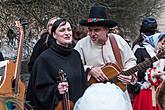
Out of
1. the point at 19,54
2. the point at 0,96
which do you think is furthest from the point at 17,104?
the point at 19,54

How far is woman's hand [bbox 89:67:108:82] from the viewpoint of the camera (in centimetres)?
472

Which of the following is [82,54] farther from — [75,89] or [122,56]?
[75,89]

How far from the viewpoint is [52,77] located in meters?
4.04

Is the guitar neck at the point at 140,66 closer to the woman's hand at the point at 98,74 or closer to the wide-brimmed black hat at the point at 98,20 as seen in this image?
the woman's hand at the point at 98,74

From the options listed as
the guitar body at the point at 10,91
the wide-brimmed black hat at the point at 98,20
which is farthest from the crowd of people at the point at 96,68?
the guitar body at the point at 10,91

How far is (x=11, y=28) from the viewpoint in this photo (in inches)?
401

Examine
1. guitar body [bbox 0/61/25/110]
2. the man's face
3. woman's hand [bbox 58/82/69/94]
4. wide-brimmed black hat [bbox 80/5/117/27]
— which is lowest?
woman's hand [bbox 58/82/69/94]

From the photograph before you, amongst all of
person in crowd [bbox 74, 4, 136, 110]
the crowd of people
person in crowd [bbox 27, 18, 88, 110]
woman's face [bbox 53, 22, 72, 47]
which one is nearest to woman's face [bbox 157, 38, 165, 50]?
the crowd of people

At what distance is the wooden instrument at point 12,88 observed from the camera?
328 centimetres

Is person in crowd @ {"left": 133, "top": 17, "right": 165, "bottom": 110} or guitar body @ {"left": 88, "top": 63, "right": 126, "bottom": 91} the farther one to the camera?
person in crowd @ {"left": 133, "top": 17, "right": 165, "bottom": 110}

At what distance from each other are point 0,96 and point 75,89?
40.6 inches

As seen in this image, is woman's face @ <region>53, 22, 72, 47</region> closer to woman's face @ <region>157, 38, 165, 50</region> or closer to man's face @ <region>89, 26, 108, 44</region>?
man's face @ <region>89, 26, 108, 44</region>

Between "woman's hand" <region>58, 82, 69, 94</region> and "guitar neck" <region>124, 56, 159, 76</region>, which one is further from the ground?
"woman's hand" <region>58, 82, 69, 94</region>

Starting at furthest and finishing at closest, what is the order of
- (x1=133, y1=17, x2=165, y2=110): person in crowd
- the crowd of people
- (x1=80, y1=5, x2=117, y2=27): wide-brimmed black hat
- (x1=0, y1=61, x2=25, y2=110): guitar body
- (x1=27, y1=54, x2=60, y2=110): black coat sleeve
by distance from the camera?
1. (x1=133, y1=17, x2=165, y2=110): person in crowd
2. (x1=80, y1=5, x2=117, y2=27): wide-brimmed black hat
3. (x1=27, y1=54, x2=60, y2=110): black coat sleeve
4. (x1=0, y1=61, x2=25, y2=110): guitar body
5. the crowd of people
